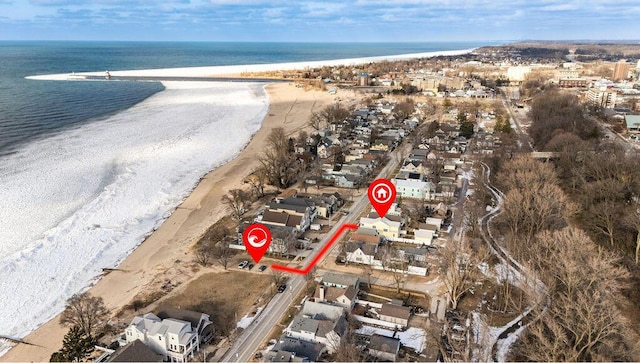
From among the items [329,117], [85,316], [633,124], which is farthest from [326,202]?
[633,124]

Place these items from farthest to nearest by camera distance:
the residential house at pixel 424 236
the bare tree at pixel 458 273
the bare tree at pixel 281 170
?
1. the bare tree at pixel 281 170
2. the residential house at pixel 424 236
3. the bare tree at pixel 458 273

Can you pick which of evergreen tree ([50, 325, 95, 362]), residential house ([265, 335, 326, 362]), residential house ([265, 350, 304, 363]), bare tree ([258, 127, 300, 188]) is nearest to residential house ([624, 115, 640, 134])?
bare tree ([258, 127, 300, 188])

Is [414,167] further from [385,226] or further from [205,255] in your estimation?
[205,255]

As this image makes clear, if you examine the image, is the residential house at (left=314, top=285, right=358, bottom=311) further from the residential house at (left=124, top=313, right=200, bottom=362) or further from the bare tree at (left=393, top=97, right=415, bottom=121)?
the bare tree at (left=393, top=97, right=415, bottom=121)

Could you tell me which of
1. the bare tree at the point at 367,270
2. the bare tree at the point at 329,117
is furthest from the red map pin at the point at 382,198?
the bare tree at the point at 329,117

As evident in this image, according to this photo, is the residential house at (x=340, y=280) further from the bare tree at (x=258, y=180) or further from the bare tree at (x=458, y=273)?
the bare tree at (x=258, y=180)
